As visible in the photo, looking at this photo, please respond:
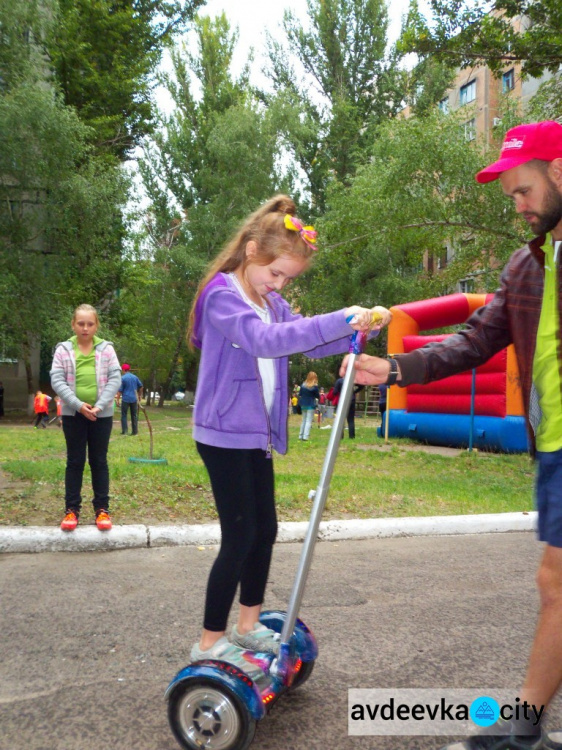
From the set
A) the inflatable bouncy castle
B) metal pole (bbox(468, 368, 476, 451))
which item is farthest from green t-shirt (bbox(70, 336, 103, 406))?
metal pole (bbox(468, 368, 476, 451))

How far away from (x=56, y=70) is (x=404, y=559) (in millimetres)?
25977

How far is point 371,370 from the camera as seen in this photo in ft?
8.73

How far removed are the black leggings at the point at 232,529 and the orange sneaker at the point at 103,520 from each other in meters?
2.94

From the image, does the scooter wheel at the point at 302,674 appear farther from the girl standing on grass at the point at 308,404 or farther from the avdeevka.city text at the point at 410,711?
the girl standing on grass at the point at 308,404

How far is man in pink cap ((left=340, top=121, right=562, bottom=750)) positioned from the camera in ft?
6.72

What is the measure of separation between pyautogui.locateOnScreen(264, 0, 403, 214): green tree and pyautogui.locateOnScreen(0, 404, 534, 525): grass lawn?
26029 mm

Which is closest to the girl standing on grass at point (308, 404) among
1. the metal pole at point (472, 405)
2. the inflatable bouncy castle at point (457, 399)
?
the inflatable bouncy castle at point (457, 399)

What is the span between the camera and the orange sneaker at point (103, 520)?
546 centimetres

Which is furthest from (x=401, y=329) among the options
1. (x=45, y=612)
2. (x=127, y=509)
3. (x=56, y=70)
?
(x=56, y=70)

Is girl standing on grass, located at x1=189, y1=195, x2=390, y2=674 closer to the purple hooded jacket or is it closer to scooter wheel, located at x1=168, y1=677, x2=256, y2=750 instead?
the purple hooded jacket

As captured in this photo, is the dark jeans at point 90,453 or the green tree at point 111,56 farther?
the green tree at point 111,56

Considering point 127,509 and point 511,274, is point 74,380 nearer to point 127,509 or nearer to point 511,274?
point 127,509

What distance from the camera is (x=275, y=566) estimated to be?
4883mm

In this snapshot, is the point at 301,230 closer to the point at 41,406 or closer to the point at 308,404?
the point at 308,404
